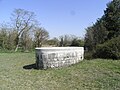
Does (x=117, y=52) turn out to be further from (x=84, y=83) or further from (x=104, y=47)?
(x=84, y=83)

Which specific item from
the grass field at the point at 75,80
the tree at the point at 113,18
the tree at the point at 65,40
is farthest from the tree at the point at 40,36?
the grass field at the point at 75,80

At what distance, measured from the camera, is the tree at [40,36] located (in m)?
37.6

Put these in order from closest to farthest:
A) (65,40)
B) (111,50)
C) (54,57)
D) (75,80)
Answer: (75,80), (54,57), (111,50), (65,40)

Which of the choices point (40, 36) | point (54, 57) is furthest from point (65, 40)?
point (54, 57)

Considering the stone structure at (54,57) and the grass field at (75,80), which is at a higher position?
the stone structure at (54,57)

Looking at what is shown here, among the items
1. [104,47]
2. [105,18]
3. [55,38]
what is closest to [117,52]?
[104,47]

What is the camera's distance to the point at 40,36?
3797 cm

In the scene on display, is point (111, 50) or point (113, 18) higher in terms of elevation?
point (113, 18)

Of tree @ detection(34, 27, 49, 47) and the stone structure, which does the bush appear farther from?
tree @ detection(34, 27, 49, 47)

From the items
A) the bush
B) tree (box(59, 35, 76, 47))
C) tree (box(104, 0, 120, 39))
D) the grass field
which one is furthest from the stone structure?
tree (box(59, 35, 76, 47))

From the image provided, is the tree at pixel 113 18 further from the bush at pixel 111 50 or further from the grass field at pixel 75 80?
the grass field at pixel 75 80

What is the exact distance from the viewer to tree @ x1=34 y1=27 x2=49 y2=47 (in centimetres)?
3759

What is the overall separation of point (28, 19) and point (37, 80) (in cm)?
3050

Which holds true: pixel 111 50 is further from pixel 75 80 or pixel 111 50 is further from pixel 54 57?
pixel 75 80
